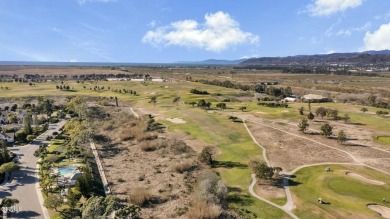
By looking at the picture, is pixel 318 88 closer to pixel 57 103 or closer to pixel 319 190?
pixel 57 103

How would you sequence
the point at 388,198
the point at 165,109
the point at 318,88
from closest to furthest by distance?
1. the point at 388,198
2. the point at 165,109
3. the point at 318,88

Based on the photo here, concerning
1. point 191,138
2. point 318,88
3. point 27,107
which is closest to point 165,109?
point 191,138

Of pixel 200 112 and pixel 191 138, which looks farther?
pixel 200 112

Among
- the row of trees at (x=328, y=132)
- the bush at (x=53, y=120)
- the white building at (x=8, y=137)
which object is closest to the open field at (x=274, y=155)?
the row of trees at (x=328, y=132)

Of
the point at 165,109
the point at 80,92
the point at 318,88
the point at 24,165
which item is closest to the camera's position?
the point at 24,165

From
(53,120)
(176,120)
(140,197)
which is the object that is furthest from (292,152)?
(53,120)

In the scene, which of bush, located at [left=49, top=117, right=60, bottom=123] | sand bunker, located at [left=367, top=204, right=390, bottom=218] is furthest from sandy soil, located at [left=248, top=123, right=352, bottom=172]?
bush, located at [left=49, top=117, right=60, bottom=123]
